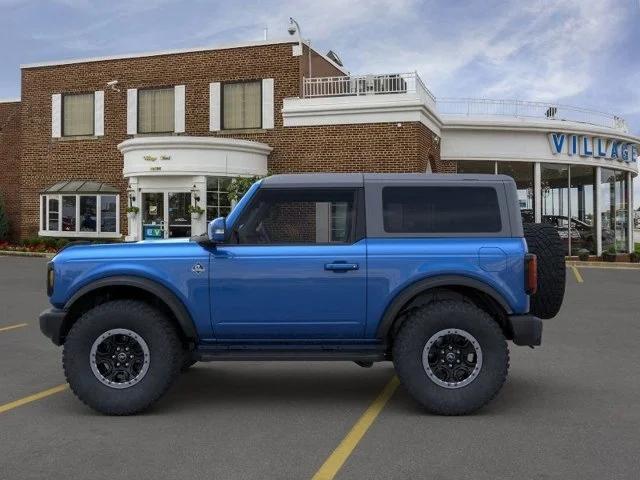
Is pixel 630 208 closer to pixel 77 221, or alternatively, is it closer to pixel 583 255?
pixel 583 255

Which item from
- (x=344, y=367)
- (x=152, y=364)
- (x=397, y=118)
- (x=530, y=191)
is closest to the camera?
(x=152, y=364)

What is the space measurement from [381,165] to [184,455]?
19.1 m

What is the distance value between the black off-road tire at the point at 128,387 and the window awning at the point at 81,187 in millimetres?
21875

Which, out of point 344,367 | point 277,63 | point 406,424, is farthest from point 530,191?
point 406,424

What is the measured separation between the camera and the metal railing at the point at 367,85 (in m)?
22.8

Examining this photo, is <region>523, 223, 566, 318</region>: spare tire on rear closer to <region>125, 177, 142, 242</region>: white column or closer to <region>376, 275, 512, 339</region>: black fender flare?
<region>376, 275, 512, 339</region>: black fender flare

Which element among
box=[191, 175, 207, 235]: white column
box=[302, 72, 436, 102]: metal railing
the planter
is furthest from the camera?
the planter

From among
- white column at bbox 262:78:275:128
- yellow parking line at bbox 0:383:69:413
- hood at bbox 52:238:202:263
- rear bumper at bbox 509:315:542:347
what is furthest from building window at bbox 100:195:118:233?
rear bumper at bbox 509:315:542:347

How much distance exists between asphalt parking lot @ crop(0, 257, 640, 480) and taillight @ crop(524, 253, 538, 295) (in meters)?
1.06

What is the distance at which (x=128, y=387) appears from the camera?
5590 millimetres

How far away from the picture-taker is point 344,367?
7.64 m

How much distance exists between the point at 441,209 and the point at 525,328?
119 cm

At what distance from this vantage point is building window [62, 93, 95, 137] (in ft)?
90.7

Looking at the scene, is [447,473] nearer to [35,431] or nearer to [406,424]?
[406,424]
